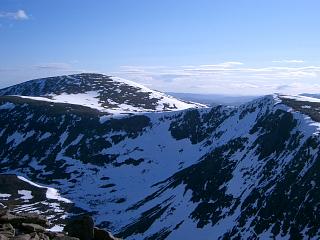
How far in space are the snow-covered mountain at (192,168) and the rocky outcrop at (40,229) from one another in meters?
62.8

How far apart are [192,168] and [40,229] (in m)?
117

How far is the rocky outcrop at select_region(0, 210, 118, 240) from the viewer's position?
2144 centimetres

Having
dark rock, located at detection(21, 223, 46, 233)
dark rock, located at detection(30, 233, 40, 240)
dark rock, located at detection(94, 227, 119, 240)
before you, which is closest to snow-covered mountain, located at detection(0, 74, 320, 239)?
dark rock, located at detection(94, 227, 119, 240)

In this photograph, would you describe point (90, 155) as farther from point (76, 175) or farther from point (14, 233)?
point (14, 233)

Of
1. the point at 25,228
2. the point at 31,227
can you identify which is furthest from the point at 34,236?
the point at 25,228

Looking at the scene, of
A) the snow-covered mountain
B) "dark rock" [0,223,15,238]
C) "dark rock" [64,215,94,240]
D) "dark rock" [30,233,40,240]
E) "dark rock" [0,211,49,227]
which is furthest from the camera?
the snow-covered mountain

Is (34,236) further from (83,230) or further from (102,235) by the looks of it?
(102,235)

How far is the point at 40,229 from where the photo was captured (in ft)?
73.8

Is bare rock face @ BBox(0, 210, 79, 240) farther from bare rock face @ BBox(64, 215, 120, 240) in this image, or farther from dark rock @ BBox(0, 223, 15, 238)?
bare rock face @ BBox(64, 215, 120, 240)

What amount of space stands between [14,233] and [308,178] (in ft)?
270

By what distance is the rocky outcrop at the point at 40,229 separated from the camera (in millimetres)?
21438

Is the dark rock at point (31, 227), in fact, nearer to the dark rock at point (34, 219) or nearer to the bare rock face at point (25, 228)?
the bare rock face at point (25, 228)

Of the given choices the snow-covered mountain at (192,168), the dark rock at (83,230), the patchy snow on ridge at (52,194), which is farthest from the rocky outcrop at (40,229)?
the patchy snow on ridge at (52,194)

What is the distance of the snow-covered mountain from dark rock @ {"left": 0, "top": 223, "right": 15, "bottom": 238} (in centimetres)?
6642
